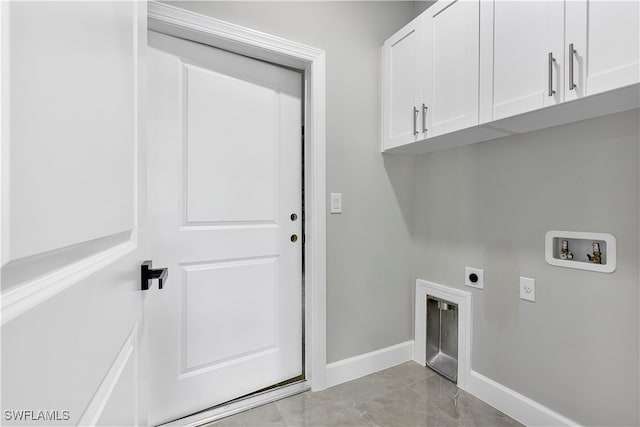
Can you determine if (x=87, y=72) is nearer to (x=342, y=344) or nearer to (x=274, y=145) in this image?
(x=274, y=145)

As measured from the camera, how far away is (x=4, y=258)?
0.22 meters

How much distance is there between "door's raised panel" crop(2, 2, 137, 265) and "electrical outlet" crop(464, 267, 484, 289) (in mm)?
1756

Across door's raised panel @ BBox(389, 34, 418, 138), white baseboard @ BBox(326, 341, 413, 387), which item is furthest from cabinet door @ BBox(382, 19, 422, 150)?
white baseboard @ BBox(326, 341, 413, 387)

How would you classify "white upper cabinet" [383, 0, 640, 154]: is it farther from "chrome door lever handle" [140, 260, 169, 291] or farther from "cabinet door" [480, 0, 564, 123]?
"chrome door lever handle" [140, 260, 169, 291]

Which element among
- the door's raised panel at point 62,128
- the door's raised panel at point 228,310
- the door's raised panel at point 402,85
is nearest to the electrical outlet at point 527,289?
the door's raised panel at point 402,85

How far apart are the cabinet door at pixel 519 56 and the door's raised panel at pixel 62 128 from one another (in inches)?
54.2

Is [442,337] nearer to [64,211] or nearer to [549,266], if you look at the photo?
[549,266]

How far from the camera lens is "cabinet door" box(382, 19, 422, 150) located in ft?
5.78

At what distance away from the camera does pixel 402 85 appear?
1867mm

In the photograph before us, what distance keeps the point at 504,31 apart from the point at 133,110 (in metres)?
1.48

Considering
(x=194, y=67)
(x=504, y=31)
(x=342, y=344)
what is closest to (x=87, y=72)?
(x=194, y=67)

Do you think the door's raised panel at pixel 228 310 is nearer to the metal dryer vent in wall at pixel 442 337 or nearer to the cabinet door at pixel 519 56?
the metal dryer vent in wall at pixel 442 337

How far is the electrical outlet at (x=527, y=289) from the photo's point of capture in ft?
4.85

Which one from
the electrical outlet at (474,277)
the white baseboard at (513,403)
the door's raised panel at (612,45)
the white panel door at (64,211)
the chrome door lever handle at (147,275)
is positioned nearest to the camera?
the white panel door at (64,211)
